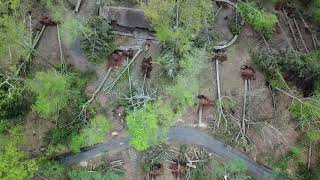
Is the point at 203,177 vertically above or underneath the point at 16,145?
underneath

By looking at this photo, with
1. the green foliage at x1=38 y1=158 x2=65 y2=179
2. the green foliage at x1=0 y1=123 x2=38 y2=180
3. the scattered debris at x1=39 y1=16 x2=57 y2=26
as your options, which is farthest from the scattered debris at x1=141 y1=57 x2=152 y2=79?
the green foliage at x1=0 y1=123 x2=38 y2=180

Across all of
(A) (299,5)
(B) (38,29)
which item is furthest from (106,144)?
(A) (299,5)

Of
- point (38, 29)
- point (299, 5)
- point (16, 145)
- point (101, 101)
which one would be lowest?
point (16, 145)

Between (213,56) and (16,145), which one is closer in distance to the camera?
(16,145)

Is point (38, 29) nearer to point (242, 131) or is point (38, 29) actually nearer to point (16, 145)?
point (16, 145)

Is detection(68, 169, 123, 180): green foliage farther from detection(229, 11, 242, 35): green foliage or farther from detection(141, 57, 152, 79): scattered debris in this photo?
detection(229, 11, 242, 35): green foliage
